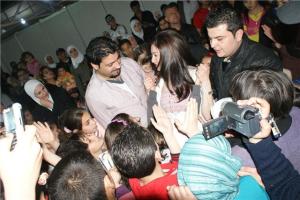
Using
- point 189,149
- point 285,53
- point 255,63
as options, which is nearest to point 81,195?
point 189,149

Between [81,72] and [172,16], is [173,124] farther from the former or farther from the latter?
[81,72]

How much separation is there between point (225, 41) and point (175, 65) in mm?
496

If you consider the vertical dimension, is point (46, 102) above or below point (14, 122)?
below

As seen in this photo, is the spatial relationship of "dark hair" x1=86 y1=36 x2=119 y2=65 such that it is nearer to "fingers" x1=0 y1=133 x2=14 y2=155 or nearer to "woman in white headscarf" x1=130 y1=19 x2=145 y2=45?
"fingers" x1=0 y1=133 x2=14 y2=155

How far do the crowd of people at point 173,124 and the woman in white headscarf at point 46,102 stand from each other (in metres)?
0.01

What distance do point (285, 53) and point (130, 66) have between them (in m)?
1.51

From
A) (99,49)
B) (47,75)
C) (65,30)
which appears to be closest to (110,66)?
(99,49)

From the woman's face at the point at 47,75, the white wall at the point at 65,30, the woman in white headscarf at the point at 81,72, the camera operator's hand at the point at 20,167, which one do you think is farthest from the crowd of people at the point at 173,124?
the white wall at the point at 65,30

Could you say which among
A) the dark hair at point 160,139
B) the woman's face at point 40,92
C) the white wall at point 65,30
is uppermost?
the white wall at point 65,30

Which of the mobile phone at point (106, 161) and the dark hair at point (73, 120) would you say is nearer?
the mobile phone at point (106, 161)

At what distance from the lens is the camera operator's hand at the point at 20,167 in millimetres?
1122

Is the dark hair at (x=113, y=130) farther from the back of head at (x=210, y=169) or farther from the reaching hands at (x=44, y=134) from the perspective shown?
the back of head at (x=210, y=169)

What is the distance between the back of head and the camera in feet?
4.61

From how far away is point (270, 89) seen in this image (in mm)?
1550
